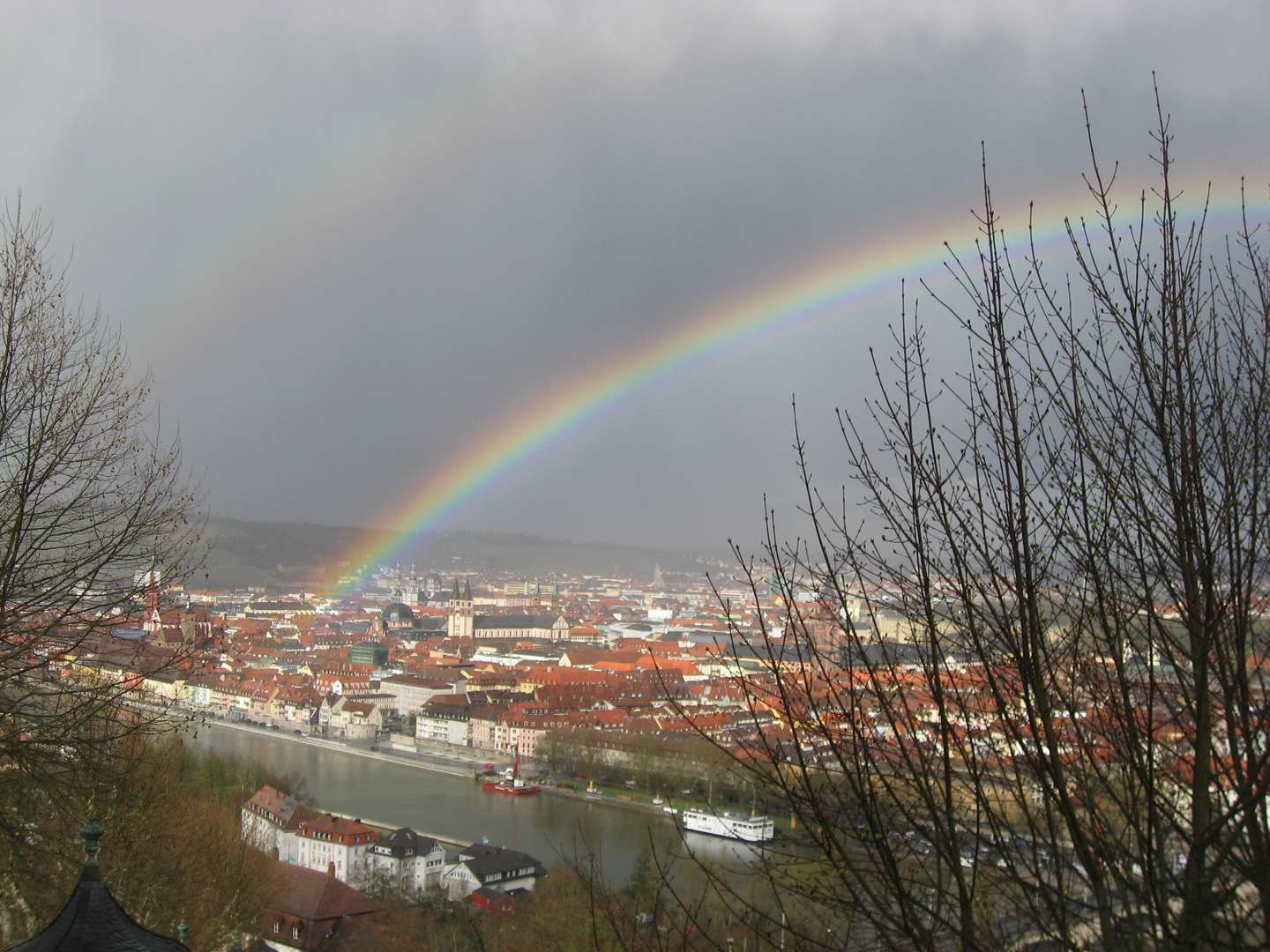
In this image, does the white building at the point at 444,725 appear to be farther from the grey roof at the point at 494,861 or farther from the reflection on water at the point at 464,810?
the grey roof at the point at 494,861

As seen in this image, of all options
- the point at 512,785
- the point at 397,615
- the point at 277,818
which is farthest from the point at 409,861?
the point at 397,615

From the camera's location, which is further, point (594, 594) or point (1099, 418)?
point (594, 594)

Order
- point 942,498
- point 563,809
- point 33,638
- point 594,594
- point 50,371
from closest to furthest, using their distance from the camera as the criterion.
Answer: point 942,498 → point 33,638 → point 50,371 → point 563,809 → point 594,594

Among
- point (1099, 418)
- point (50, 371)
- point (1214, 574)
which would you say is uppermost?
point (50, 371)

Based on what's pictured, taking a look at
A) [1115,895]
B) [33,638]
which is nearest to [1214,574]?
[1115,895]

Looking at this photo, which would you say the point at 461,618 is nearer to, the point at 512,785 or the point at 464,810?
the point at 512,785

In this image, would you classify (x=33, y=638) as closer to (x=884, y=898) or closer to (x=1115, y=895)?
(x=884, y=898)
